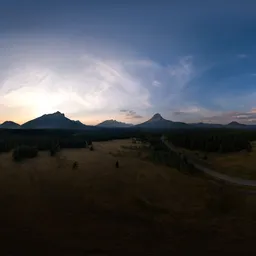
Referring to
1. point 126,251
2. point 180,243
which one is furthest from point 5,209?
point 180,243

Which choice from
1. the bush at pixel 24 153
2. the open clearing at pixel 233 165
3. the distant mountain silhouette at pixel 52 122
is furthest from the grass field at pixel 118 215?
the distant mountain silhouette at pixel 52 122

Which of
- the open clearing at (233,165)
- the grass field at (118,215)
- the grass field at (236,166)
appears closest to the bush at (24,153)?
the grass field at (118,215)

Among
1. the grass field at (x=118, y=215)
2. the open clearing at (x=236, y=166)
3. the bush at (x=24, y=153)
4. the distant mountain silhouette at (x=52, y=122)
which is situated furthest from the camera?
the distant mountain silhouette at (x=52, y=122)

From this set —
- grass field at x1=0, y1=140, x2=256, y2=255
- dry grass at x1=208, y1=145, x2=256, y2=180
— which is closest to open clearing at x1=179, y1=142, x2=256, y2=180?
Result: dry grass at x1=208, y1=145, x2=256, y2=180

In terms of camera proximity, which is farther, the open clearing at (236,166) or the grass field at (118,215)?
the open clearing at (236,166)

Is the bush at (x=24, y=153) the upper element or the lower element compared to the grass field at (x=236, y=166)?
upper

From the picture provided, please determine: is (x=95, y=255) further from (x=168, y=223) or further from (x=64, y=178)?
(x=64, y=178)

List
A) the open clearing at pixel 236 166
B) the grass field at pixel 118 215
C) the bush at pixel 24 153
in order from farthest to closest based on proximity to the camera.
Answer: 1. the bush at pixel 24 153
2. the open clearing at pixel 236 166
3. the grass field at pixel 118 215

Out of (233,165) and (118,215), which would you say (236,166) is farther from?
(118,215)

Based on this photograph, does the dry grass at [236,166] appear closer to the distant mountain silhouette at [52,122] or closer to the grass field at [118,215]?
the grass field at [118,215]
